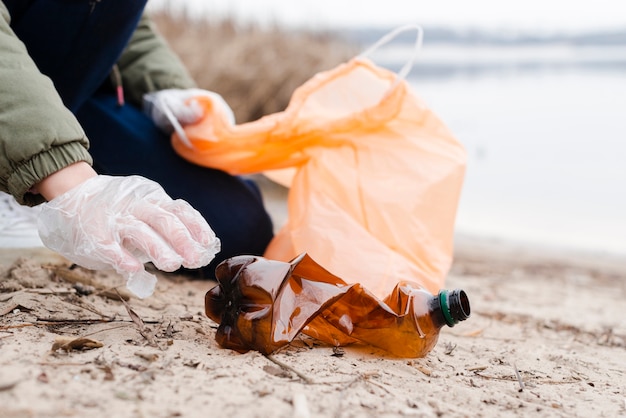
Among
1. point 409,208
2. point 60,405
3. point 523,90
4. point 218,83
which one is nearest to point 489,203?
point 218,83

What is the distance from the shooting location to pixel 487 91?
10703 mm

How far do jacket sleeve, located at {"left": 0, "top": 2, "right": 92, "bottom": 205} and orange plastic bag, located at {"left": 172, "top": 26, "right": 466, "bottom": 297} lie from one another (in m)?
0.68

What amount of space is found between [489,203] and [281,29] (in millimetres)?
2756

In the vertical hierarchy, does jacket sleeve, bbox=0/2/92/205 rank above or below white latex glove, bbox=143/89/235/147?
above

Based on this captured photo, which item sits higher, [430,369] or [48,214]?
[48,214]

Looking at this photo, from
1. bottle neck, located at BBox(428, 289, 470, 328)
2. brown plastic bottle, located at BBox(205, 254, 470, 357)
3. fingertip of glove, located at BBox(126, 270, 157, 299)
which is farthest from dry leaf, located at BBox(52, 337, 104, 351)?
bottle neck, located at BBox(428, 289, 470, 328)

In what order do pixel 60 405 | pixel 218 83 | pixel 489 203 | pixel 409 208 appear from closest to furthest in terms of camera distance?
1. pixel 60 405
2. pixel 409 208
3. pixel 489 203
4. pixel 218 83

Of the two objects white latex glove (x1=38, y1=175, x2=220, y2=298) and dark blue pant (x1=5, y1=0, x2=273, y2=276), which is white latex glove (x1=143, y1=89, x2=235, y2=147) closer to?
dark blue pant (x1=5, y1=0, x2=273, y2=276)

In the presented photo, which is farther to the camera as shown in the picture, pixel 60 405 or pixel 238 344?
pixel 238 344

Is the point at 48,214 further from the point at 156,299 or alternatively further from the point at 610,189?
the point at 610,189

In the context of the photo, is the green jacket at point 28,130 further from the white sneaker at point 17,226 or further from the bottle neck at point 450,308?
the bottle neck at point 450,308

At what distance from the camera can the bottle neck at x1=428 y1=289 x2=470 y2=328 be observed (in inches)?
50.4

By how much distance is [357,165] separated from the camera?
1901 millimetres

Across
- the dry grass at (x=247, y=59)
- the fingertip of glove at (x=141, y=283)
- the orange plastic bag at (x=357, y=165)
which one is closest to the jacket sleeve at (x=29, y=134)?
the fingertip of glove at (x=141, y=283)
